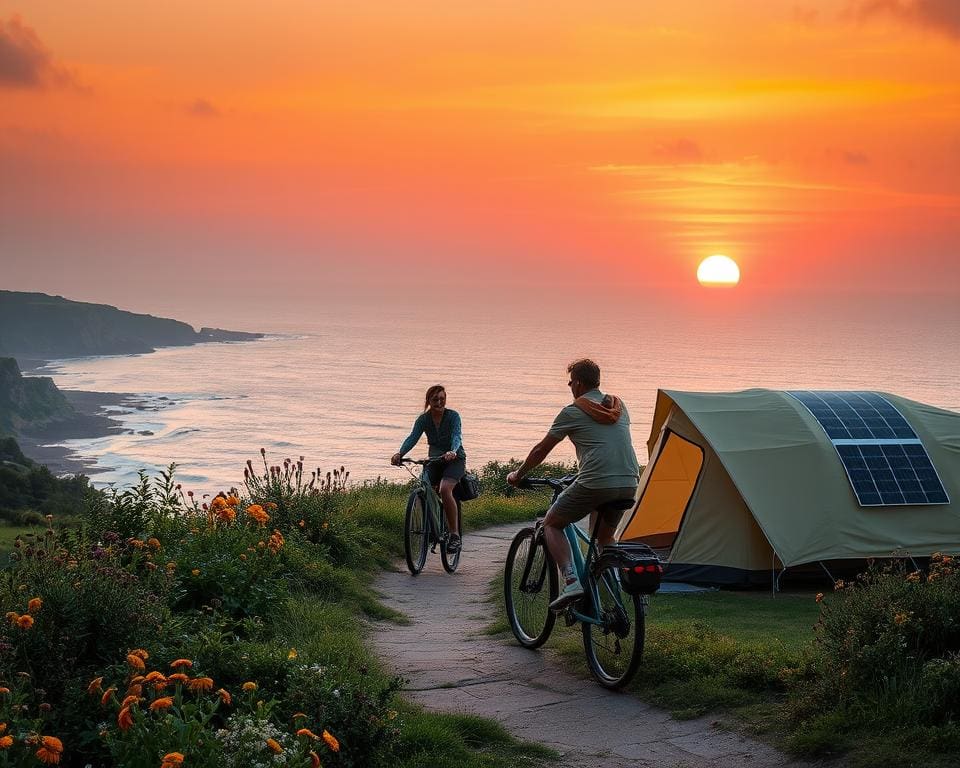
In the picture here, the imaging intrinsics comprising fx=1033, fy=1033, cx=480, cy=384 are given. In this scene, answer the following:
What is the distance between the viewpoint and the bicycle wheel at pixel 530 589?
27.5 ft

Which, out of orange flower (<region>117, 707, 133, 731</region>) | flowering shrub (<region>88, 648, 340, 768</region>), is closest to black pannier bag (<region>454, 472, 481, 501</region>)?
flowering shrub (<region>88, 648, 340, 768</region>)

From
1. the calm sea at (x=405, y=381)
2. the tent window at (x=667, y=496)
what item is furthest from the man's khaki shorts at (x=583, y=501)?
the calm sea at (x=405, y=381)

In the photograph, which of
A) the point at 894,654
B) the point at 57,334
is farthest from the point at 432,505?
the point at 57,334

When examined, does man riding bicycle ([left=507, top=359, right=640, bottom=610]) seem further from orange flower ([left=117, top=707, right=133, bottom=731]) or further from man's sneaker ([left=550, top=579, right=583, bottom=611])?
orange flower ([left=117, top=707, right=133, bottom=731])

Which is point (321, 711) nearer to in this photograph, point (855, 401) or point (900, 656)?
point (900, 656)

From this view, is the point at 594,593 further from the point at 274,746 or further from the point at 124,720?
the point at 124,720

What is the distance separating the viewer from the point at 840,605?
666 cm

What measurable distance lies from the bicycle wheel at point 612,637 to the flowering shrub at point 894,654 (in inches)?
45.3

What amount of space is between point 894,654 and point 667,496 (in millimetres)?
7888

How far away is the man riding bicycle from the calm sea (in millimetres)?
48093

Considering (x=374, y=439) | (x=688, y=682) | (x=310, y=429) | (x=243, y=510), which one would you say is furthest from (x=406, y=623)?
(x=310, y=429)

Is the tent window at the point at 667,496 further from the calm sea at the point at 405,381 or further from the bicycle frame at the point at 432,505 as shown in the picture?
the calm sea at the point at 405,381

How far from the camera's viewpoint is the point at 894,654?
5957 millimetres

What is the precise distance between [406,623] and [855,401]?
6.35 metres
